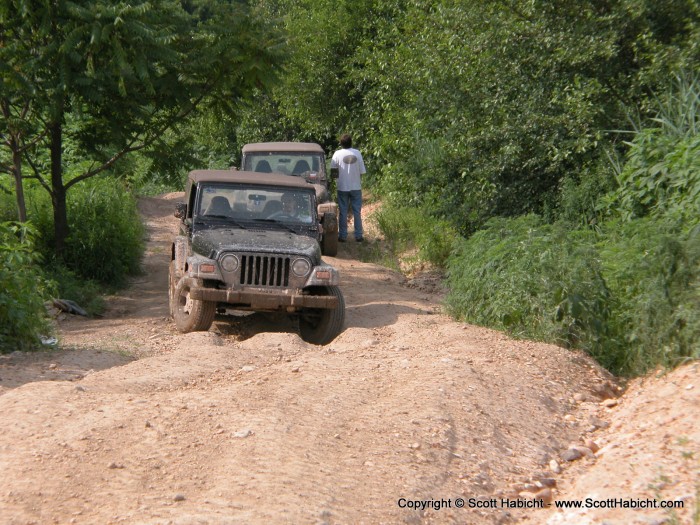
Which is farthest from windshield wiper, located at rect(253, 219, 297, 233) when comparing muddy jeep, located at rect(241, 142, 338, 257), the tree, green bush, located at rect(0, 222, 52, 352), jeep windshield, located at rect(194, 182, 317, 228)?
muddy jeep, located at rect(241, 142, 338, 257)

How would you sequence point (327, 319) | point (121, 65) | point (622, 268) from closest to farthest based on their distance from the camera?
point (622, 268)
point (327, 319)
point (121, 65)

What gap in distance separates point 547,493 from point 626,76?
7751 mm

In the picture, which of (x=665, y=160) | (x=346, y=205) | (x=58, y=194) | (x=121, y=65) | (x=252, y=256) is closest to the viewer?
(x=252, y=256)

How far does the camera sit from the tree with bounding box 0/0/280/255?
35.4 feet

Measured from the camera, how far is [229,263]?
9109mm

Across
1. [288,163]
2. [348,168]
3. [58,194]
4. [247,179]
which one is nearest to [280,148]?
[288,163]

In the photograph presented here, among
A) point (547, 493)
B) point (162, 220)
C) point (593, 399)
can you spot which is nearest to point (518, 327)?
point (593, 399)

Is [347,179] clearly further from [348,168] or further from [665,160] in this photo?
[665,160]

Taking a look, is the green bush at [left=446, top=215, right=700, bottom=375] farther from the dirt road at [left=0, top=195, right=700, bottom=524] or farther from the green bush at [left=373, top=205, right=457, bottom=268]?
the green bush at [left=373, top=205, right=457, bottom=268]

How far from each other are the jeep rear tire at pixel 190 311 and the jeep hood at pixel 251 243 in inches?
16.1

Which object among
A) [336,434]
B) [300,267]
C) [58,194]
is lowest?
[336,434]

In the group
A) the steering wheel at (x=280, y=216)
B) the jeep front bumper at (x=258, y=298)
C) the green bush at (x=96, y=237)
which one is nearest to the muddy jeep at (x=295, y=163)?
the green bush at (x=96, y=237)

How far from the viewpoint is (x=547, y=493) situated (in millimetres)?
5285

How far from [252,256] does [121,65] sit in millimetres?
3117
